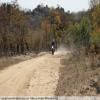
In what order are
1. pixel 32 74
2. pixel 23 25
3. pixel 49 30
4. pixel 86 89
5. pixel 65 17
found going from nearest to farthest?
pixel 86 89 → pixel 32 74 → pixel 23 25 → pixel 49 30 → pixel 65 17

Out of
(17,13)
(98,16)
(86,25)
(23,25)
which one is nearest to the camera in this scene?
(98,16)

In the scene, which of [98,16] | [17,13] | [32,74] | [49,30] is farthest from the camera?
[49,30]

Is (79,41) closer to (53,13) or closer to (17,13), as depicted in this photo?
(17,13)

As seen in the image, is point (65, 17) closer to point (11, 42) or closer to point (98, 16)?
point (11, 42)

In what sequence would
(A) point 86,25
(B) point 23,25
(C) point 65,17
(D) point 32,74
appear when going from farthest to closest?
(C) point 65,17 < (B) point 23,25 < (A) point 86,25 < (D) point 32,74

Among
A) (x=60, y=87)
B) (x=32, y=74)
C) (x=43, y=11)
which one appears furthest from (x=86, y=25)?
(x=43, y=11)

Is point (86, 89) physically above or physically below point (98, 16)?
below

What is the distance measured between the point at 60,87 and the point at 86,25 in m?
28.3

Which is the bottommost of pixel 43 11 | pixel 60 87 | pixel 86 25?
pixel 60 87

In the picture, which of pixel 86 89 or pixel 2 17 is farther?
pixel 2 17

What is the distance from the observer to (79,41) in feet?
134

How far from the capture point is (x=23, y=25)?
48.5m

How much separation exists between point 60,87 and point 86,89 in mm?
1773

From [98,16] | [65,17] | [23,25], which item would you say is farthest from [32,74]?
[65,17]
